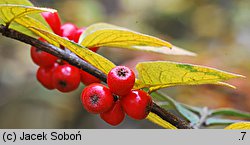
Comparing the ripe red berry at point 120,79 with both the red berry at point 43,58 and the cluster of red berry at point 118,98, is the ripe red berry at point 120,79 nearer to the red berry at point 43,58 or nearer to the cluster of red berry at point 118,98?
the cluster of red berry at point 118,98

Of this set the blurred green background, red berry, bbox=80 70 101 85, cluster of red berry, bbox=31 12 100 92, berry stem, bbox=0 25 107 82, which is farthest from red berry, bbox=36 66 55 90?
the blurred green background

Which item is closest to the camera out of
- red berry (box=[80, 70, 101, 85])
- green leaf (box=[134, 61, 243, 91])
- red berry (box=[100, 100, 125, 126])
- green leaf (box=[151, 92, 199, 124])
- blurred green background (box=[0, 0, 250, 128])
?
green leaf (box=[134, 61, 243, 91])

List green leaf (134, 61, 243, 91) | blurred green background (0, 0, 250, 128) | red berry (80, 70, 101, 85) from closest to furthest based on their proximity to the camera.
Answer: green leaf (134, 61, 243, 91), red berry (80, 70, 101, 85), blurred green background (0, 0, 250, 128)

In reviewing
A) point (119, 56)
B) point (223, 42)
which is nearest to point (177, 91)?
point (119, 56)

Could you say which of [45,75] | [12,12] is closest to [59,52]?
[12,12]

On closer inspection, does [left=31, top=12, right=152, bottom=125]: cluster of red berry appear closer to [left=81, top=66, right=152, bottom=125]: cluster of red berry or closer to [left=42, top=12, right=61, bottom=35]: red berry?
[left=81, top=66, right=152, bottom=125]: cluster of red berry

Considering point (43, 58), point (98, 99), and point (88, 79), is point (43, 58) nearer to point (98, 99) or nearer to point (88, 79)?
point (88, 79)

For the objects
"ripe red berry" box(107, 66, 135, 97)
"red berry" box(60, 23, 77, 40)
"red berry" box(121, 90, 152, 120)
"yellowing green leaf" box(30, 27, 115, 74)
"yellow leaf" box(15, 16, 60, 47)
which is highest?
"red berry" box(60, 23, 77, 40)

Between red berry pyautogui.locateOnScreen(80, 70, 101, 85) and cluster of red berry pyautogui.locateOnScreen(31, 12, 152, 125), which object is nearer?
cluster of red berry pyautogui.locateOnScreen(31, 12, 152, 125)
